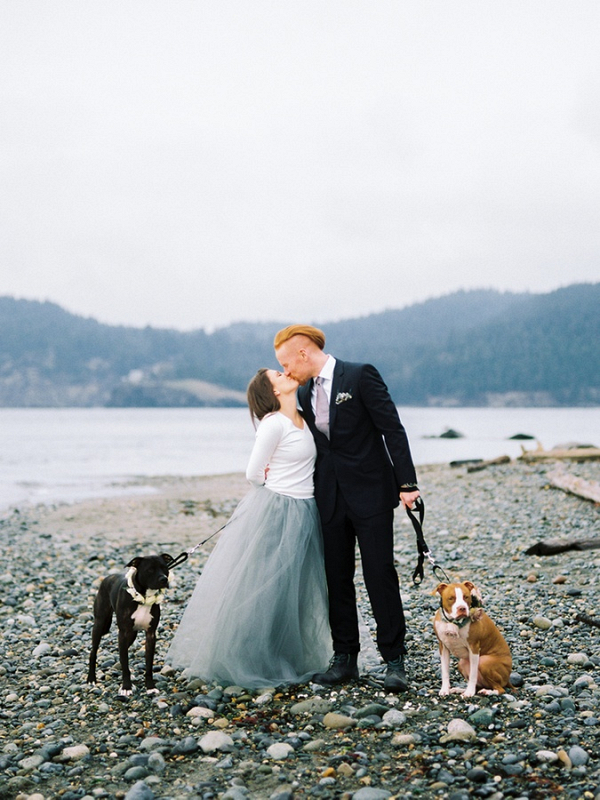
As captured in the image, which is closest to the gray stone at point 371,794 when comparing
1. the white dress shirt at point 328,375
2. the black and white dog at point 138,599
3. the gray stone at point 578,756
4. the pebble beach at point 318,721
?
the pebble beach at point 318,721

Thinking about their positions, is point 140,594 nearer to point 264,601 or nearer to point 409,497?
point 264,601

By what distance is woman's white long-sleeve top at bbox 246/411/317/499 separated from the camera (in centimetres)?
595

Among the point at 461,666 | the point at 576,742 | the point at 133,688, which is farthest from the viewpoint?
the point at 133,688

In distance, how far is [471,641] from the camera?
5453 millimetres

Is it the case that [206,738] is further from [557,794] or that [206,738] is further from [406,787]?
[557,794]

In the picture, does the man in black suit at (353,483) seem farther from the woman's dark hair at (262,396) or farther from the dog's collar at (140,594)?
the dog's collar at (140,594)

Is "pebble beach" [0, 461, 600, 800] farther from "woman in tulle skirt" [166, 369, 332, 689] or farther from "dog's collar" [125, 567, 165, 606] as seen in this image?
Answer: "dog's collar" [125, 567, 165, 606]

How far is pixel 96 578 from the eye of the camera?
1148 cm

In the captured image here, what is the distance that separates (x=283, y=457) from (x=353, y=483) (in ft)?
2.02

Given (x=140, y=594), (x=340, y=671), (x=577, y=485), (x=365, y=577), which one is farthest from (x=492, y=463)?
(x=140, y=594)

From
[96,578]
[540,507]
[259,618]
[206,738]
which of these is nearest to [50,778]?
[206,738]

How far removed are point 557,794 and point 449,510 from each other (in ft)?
44.1

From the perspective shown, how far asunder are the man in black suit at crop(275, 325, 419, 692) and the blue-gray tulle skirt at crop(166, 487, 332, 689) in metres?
0.17

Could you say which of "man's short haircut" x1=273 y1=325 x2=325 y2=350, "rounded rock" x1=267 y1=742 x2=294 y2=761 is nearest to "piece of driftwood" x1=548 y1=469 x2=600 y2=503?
"man's short haircut" x1=273 y1=325 x2=325 y2=350
